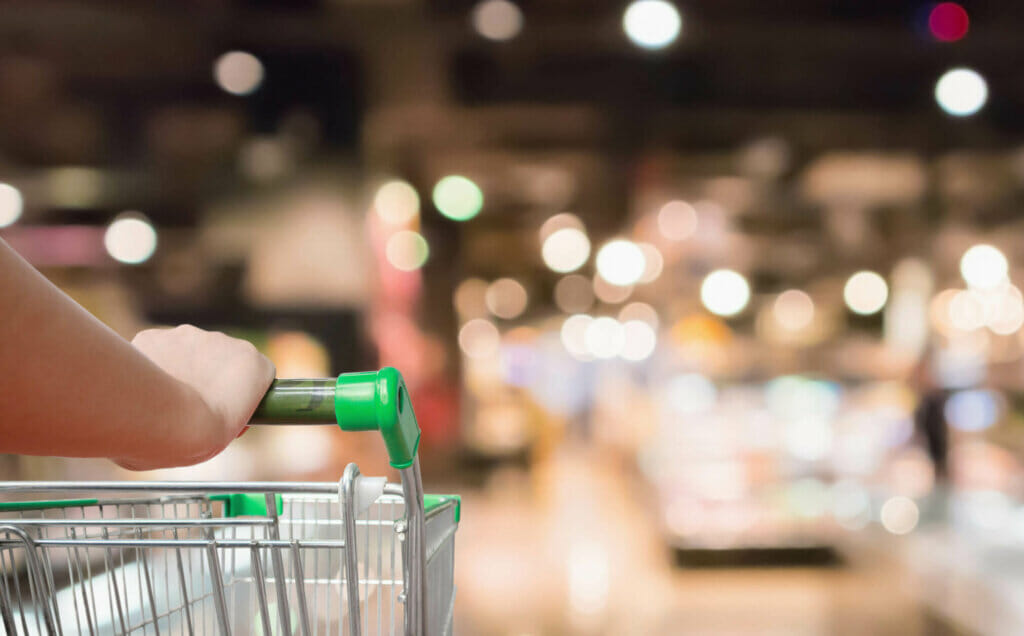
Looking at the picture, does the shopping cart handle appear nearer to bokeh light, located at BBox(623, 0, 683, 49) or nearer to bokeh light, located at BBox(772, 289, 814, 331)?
bokeh light, located at BBox(623, 0, 683, 49)

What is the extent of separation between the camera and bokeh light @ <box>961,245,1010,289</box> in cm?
528

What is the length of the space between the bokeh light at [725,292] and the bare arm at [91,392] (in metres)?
4.91

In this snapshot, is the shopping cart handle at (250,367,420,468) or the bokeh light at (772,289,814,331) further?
the bokeh light at (772,289,814,331)

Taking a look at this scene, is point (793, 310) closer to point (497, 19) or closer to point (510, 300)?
point (497, 19)

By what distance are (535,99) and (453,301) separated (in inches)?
61.2

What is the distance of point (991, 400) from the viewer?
5004mm

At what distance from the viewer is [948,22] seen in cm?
468

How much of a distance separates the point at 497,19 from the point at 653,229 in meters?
1.71

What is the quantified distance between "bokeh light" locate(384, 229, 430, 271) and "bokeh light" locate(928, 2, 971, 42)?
328 centimetres

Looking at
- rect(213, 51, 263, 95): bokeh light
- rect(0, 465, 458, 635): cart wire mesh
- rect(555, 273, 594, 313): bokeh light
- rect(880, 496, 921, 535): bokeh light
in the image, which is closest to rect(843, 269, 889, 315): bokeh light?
rect(880, 496, 921, 535): bokeh light

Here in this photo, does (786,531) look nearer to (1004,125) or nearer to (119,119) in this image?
(1004,125)

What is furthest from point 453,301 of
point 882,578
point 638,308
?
point 638,308

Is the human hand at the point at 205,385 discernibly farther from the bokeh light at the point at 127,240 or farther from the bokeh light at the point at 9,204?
the bokeh light at the point at 9,204

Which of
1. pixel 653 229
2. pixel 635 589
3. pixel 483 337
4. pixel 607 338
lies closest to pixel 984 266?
pixel 653 229
